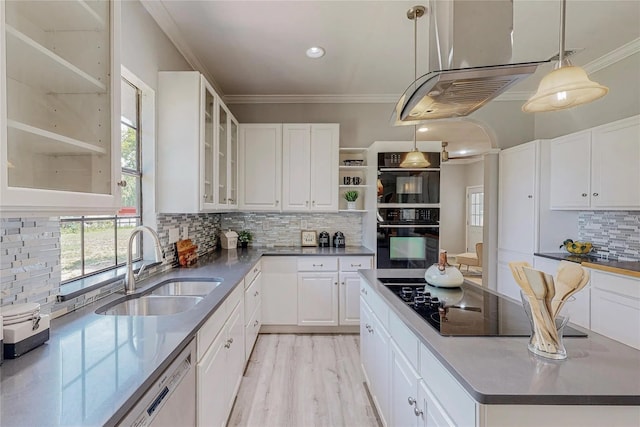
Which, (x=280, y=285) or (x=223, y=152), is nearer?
(x=223, y=152)

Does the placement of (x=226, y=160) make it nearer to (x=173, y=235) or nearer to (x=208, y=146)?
(x=208, y=146)

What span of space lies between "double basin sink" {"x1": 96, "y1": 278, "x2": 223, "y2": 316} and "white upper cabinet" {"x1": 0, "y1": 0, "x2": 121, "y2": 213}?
0.74 metres

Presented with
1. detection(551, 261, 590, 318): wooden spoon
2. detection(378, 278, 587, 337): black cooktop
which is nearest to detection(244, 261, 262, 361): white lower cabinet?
detection(378, 278, 587, 337): black cooktop

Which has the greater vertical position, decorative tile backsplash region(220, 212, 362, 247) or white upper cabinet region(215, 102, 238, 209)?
white upper cabinet region(215, 102, 238, 209)

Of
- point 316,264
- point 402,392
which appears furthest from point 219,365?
point 316,264

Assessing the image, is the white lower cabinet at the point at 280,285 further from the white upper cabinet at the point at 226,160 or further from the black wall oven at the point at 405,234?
the black wall oven at the point at 405,234

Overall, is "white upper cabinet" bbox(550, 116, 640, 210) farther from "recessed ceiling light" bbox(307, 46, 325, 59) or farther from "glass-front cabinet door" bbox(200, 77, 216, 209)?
"glass-front cabinet door" bbox(200, 77, 216, 209)

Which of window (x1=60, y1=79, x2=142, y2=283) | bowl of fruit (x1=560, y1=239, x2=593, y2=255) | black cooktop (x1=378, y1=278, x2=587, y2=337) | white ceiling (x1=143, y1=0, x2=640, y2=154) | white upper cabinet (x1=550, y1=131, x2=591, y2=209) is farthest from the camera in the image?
bowl of fruit (x1=560, y1=239, x2=593, y2=255)

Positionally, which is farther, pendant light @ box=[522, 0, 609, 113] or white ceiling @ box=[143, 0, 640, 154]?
white ceiling @ box=[143, 0, 640, 154]

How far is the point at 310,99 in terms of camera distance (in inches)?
152

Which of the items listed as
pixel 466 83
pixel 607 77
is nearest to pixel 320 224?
pixel 466 83

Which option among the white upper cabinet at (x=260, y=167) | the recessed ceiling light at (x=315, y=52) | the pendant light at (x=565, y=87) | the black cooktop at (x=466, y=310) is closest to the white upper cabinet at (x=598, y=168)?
the pendant light at (x=565, y=87)

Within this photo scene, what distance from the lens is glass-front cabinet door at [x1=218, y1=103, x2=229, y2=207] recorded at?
111 inches

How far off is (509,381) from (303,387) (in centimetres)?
189
